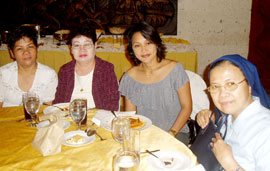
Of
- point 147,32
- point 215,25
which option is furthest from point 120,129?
point 215,25

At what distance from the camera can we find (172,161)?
121 centimetres

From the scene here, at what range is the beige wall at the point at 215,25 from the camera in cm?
613

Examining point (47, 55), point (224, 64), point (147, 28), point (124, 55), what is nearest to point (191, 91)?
point (147, 28)

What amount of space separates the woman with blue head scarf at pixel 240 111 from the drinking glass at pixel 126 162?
46 centimetres

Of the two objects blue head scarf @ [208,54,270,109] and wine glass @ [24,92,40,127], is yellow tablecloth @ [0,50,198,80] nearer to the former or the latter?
wine glass @ [24,92,40,127]

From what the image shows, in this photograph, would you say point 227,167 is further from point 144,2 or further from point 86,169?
point 144,2

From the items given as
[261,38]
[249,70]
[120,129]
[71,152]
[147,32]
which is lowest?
[71,152]

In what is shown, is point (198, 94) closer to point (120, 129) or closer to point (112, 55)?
point (120, 129)

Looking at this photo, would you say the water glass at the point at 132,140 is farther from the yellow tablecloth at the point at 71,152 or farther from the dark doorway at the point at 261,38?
the dark doorway at the point at 261,38

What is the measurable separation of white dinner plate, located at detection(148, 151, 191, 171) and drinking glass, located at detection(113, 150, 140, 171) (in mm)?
116

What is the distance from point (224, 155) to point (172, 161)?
0.87ft

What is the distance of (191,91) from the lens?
7.84 ft

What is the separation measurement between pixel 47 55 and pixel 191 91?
3.04 m

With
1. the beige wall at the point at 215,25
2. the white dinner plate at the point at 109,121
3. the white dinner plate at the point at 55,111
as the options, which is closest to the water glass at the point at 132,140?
the white dinner plate at the point at 109,121
